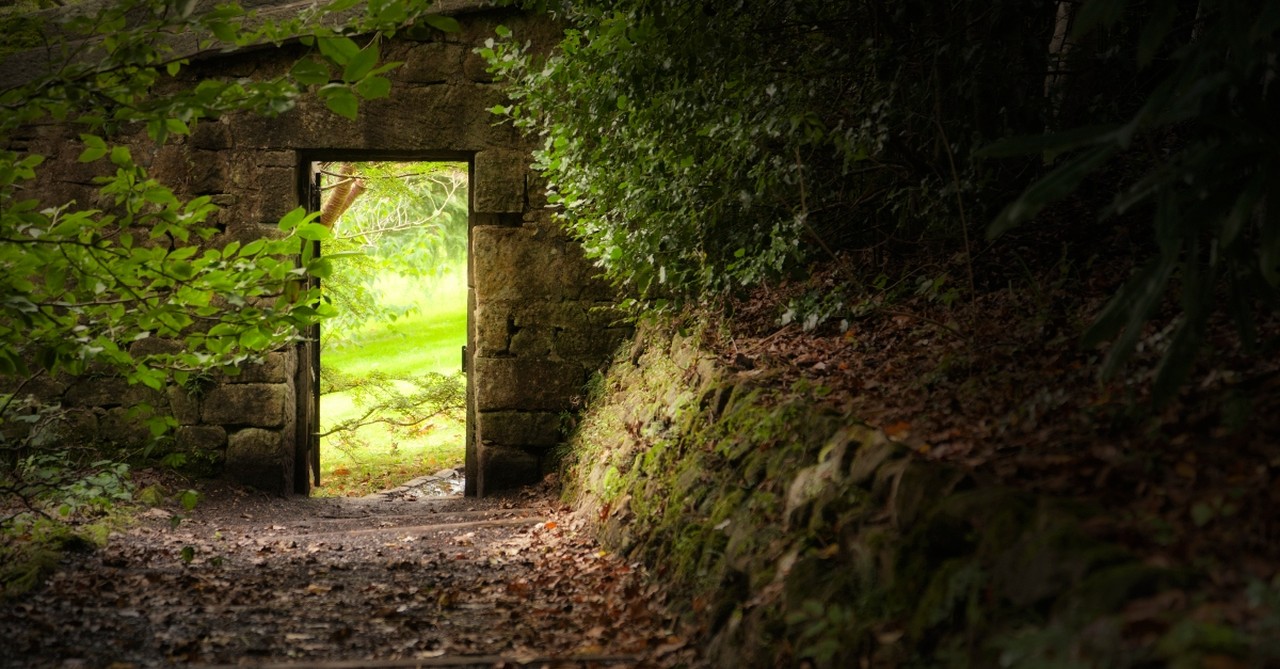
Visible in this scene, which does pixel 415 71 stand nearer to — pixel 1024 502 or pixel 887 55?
pixel 887 55

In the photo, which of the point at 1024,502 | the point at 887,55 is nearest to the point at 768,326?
the point at 887,55

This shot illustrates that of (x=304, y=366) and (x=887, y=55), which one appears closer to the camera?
(x=887, y=55)

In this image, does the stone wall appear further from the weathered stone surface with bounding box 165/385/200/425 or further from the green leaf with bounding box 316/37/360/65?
the green leaf with bounding box 316/37/360/65

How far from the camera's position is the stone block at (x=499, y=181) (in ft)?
24.3

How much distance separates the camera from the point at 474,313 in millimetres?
7695

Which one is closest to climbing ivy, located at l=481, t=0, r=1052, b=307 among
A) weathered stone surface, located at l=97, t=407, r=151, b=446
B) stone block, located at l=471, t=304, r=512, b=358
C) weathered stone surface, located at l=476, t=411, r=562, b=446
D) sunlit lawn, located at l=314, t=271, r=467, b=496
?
stone block, located at l=471, t=304, r=512, b=358

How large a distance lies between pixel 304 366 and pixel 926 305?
516cm

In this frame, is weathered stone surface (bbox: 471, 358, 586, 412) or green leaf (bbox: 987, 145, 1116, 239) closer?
green leaf (bbox: 987, 145, 1116, 239)

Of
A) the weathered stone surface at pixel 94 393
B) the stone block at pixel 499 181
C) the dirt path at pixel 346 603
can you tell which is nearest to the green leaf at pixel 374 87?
the dirt path at pixel 346 603

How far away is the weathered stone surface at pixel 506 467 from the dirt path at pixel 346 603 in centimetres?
124

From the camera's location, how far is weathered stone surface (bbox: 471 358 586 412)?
7.52 m

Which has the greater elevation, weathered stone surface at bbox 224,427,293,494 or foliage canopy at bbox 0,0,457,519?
foliage canopy at bbox 0,0,457,519

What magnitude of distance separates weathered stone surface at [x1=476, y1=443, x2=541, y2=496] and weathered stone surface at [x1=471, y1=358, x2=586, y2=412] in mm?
317

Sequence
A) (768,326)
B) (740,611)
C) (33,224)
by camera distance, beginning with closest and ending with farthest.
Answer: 1. (740,611)
2. (33,224)
3. (768,326)
